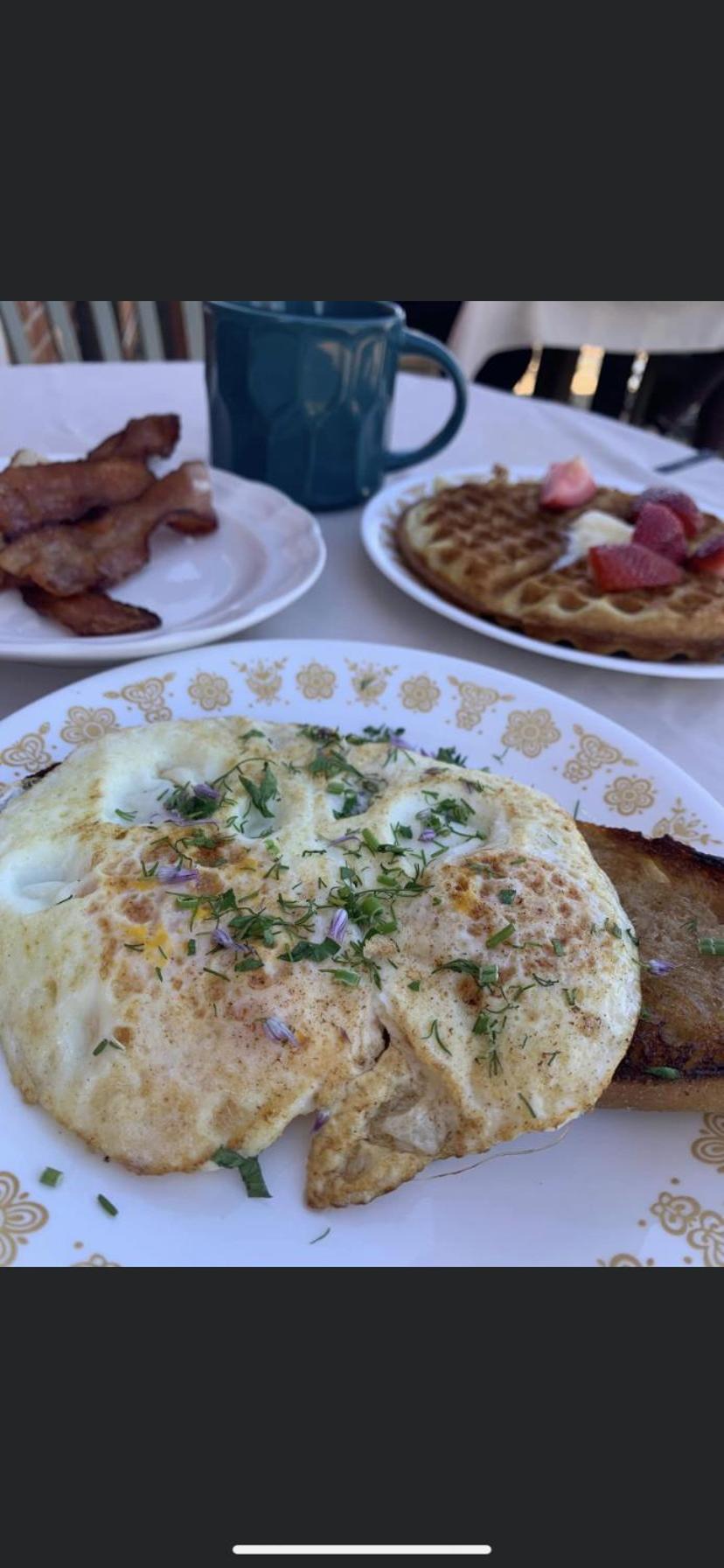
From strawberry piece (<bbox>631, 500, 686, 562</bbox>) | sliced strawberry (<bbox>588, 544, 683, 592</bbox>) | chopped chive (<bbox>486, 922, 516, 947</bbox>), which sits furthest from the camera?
strawberry piece (<bbox>631, 500, 686, 562</bbox>)

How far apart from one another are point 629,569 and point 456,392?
98cm

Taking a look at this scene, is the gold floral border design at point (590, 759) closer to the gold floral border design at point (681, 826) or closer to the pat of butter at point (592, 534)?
the gold floral border design at point (681, 826)

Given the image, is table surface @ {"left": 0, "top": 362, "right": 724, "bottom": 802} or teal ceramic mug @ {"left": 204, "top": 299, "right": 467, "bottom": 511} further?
teal ceramic mug @ {"left": 204, "top": 299, "right": 467, "bottom": 511}

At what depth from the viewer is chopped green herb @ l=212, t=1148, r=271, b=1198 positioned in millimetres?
1210

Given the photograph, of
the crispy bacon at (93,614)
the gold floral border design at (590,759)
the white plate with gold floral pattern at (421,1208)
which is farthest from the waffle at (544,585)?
the white plate with gold floral pattern at (421,1208)

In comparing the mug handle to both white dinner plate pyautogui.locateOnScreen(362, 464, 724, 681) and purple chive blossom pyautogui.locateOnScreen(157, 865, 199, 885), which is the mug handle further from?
purple chive blossom pyautogui.locateOnScreen(157, 865, 199, 885)

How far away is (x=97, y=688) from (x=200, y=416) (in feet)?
6.68

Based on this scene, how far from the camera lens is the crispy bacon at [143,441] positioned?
106 inches

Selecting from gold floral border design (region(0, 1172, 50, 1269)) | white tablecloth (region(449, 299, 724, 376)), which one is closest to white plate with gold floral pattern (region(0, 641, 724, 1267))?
gold floral border design (region(0, 1172, 50, 1269))

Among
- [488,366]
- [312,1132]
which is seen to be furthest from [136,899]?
[488,366]

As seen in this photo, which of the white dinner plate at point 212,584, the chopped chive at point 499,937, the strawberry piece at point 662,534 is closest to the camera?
the chopped chive at point 499,937

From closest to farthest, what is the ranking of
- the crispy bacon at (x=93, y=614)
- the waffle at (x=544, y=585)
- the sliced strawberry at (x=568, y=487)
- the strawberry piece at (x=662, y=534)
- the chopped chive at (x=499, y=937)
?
the chopped chive at (x=499, y=937) < the crispy bacon at (x=93, y=614) < the waffle at (x=544, y=585) < the strawberry piece at (x=662, y=534) < the sliced strawberry at (x=568, y=487)

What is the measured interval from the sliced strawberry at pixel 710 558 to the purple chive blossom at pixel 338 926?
1.83 meters

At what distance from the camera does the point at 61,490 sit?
2434 millimetres
